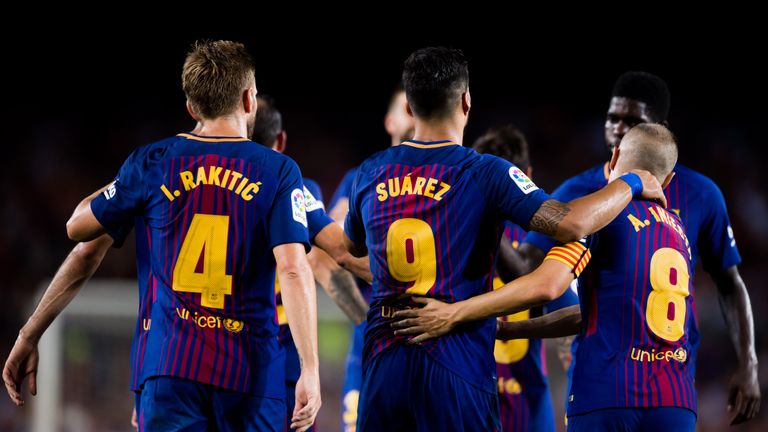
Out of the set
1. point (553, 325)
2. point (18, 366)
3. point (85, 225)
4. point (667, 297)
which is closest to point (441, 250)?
point (553, 325)

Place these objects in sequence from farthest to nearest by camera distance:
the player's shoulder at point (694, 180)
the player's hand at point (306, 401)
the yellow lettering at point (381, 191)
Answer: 1. the player's shoulder at point (694, 180)
2. the yellow lettering at point (381, 191)
3. the player's hand at point (306, 401)

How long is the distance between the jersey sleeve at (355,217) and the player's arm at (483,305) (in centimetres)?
49

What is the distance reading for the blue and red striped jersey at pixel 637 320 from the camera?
3.95 meters

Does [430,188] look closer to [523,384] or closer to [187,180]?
[187,180]

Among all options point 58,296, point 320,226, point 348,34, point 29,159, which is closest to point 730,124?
point 348,34

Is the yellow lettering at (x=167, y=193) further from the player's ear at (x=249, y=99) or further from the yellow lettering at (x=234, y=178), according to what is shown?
the player's ear at (x=249, y=99)

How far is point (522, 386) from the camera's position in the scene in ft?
17.4

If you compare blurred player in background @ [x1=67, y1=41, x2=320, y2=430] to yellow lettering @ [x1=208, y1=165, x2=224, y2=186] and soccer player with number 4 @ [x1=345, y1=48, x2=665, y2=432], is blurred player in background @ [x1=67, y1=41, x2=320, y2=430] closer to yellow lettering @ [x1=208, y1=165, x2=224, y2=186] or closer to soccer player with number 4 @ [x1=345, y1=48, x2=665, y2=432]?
yellow lettering @ [x1=208, y1=165, x2=224, y2=186]

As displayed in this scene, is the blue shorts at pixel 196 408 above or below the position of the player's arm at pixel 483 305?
below

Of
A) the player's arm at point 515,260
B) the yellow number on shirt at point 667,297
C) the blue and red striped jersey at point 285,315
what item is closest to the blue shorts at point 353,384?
the blue and red striped jersey at point 285,315

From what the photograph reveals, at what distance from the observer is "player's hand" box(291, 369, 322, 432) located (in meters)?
3.44

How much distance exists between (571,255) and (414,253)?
0.62 meters

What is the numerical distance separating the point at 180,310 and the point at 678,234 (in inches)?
83.9

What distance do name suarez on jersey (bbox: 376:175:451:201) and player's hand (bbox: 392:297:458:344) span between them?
41 cm
